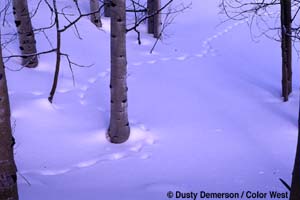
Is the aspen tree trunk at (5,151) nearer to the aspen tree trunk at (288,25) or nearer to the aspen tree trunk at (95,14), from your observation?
the aspen tree trunk at (288,25)

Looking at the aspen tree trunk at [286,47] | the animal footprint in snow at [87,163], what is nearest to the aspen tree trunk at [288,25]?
the aspen tree trunk at [286,47]

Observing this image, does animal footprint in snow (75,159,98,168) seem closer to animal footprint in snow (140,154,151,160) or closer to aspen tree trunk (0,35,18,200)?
animal footprint in snow (140,154,151,160)

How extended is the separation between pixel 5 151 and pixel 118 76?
330cm

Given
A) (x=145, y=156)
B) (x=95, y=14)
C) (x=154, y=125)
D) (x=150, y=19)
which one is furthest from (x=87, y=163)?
(x=150, y=19)

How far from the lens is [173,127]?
7363 mm

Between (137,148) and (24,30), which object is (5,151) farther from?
(24,30)

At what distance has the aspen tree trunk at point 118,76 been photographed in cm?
597

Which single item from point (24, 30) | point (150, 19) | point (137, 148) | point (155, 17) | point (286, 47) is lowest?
point (137, 148)

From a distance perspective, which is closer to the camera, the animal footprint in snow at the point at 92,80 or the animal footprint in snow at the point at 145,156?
the animal footprint in snow at the point at 145,156

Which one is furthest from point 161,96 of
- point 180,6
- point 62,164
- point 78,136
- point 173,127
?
point 180,6

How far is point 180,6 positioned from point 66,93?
29.0 feet

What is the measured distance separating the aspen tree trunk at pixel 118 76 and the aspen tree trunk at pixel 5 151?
3.07m

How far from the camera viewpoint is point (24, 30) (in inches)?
317

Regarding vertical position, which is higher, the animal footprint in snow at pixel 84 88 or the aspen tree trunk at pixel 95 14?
the aspen tree trunk at pixel 95 14
